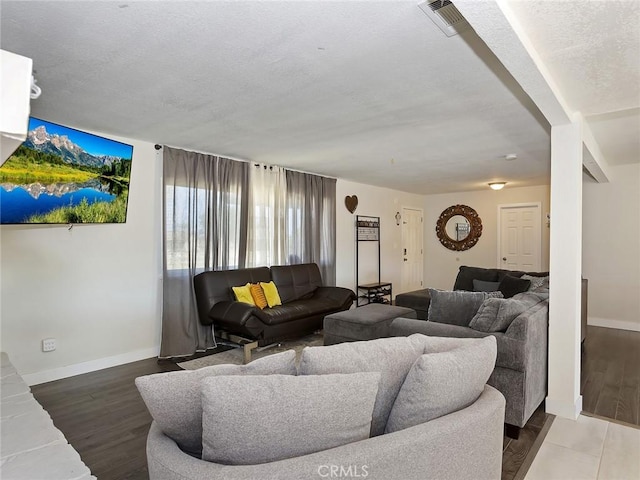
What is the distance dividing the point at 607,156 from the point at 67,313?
21.3ft

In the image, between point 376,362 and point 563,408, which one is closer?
point 376,362

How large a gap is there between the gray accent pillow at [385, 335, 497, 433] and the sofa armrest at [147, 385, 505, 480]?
0.12 feet

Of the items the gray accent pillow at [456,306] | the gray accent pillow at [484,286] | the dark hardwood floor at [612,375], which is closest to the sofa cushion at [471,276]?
the gray accent pillow at [484,286]

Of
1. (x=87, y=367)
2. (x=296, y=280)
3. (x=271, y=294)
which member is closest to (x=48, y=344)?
(x=87, y=367)

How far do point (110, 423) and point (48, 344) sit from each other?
4.19 ft

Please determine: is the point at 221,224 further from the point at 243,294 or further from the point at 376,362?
the point at 376,362

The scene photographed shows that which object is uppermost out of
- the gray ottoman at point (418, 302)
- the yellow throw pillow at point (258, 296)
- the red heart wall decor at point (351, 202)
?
the red heart wall decor at point (351, 202)

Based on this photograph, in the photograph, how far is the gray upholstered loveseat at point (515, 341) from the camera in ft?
8.00

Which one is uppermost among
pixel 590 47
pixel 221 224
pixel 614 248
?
pixel 590 47

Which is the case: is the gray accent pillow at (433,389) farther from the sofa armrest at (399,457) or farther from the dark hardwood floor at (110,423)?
the dark hardwood floor at (110,423)

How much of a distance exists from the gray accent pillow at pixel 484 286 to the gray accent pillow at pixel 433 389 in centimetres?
418

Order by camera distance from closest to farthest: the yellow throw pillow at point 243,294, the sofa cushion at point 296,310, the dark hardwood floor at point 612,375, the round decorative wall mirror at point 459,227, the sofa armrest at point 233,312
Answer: the dark hardwood floor at point 612,375 → the sofa armrest at point 233,312 → the sofa cushion at point 296,310 → the yellow throw pillow at point 243,294 → the round decorative wall mirror at point 459,227

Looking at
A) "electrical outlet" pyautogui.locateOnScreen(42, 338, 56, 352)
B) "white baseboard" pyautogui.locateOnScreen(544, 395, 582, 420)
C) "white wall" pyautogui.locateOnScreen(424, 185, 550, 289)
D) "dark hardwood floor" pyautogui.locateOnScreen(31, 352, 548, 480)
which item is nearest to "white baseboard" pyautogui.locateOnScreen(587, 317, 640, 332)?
"white wall" pyautogui.locateOnScreen(424, 185, 550, 289)

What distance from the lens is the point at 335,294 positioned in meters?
5.23
